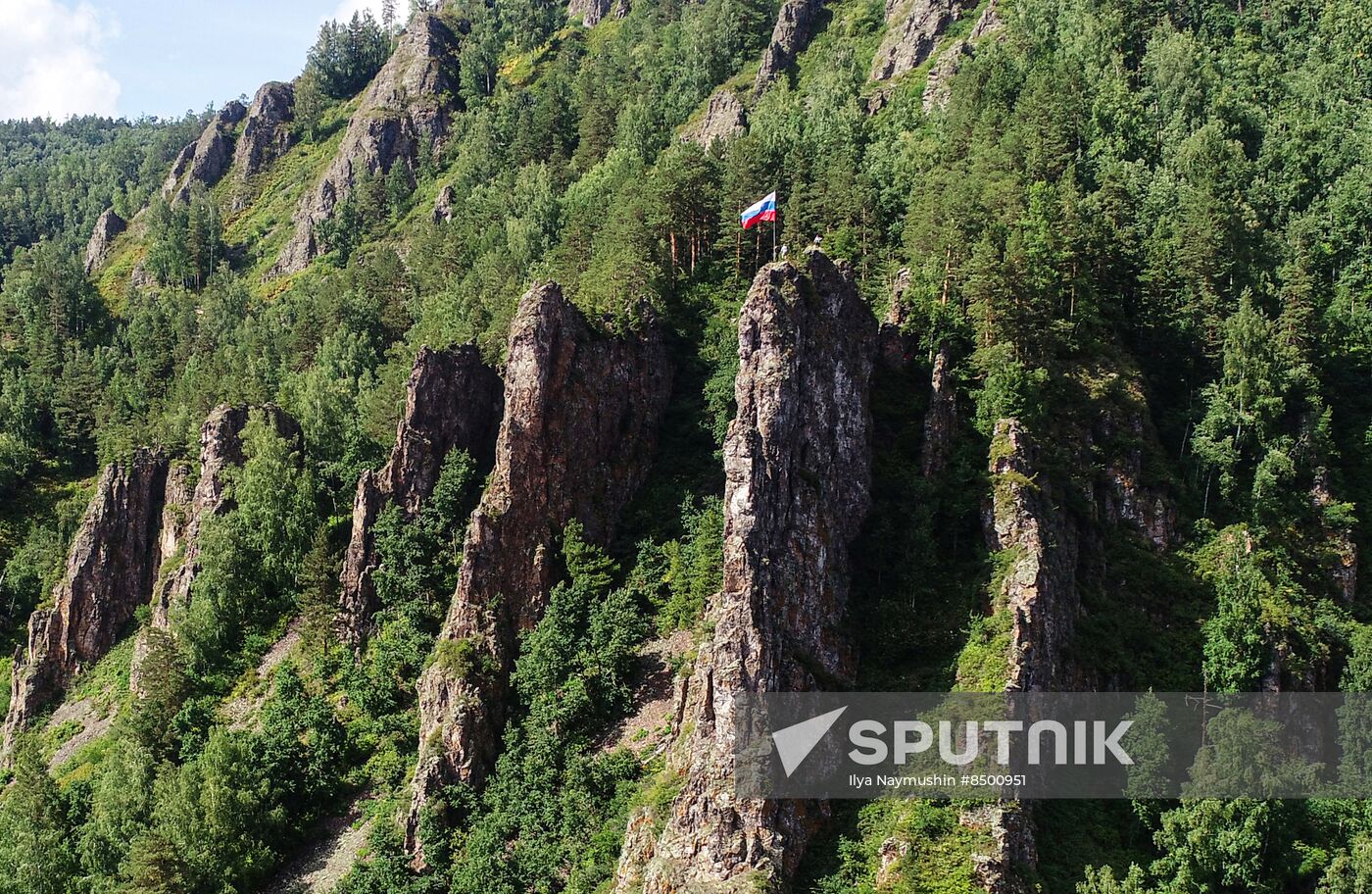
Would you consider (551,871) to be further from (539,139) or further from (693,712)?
(539,139)

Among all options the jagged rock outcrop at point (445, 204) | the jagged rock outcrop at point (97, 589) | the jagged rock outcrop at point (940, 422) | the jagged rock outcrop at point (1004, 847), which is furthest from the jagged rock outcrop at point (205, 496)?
the jagged rock outcrop at point (445, 204)

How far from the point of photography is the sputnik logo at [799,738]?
228 feet

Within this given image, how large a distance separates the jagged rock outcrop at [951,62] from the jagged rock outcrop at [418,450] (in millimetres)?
72583

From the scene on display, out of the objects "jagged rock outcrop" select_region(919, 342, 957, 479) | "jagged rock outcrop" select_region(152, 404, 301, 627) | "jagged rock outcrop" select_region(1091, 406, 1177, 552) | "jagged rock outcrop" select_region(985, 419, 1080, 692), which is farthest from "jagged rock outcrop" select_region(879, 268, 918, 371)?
"jagged rock outcrop" select_region(152, 404, 301, 627)

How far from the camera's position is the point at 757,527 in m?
74.1

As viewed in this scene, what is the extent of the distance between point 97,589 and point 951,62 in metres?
119

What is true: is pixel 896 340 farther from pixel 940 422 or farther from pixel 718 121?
pixel 718 121

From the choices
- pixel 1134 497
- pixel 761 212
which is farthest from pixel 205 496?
pixel 1134 497

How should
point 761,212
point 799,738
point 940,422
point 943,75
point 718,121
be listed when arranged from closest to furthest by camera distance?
point 799,738, point 940,422, point 761,212, point 943,75, point 718,121

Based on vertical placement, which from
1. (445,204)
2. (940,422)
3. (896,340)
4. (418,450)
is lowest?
(418,450)

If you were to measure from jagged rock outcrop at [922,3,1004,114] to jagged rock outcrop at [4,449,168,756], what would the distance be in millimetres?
100132

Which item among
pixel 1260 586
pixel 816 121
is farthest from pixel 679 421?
pixel 816 121

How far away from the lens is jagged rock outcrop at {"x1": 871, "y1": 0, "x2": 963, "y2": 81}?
169375mm

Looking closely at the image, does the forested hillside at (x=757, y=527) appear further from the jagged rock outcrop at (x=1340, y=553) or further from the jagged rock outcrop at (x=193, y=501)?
the jagged rock outcrop at (x=193, y=501)
